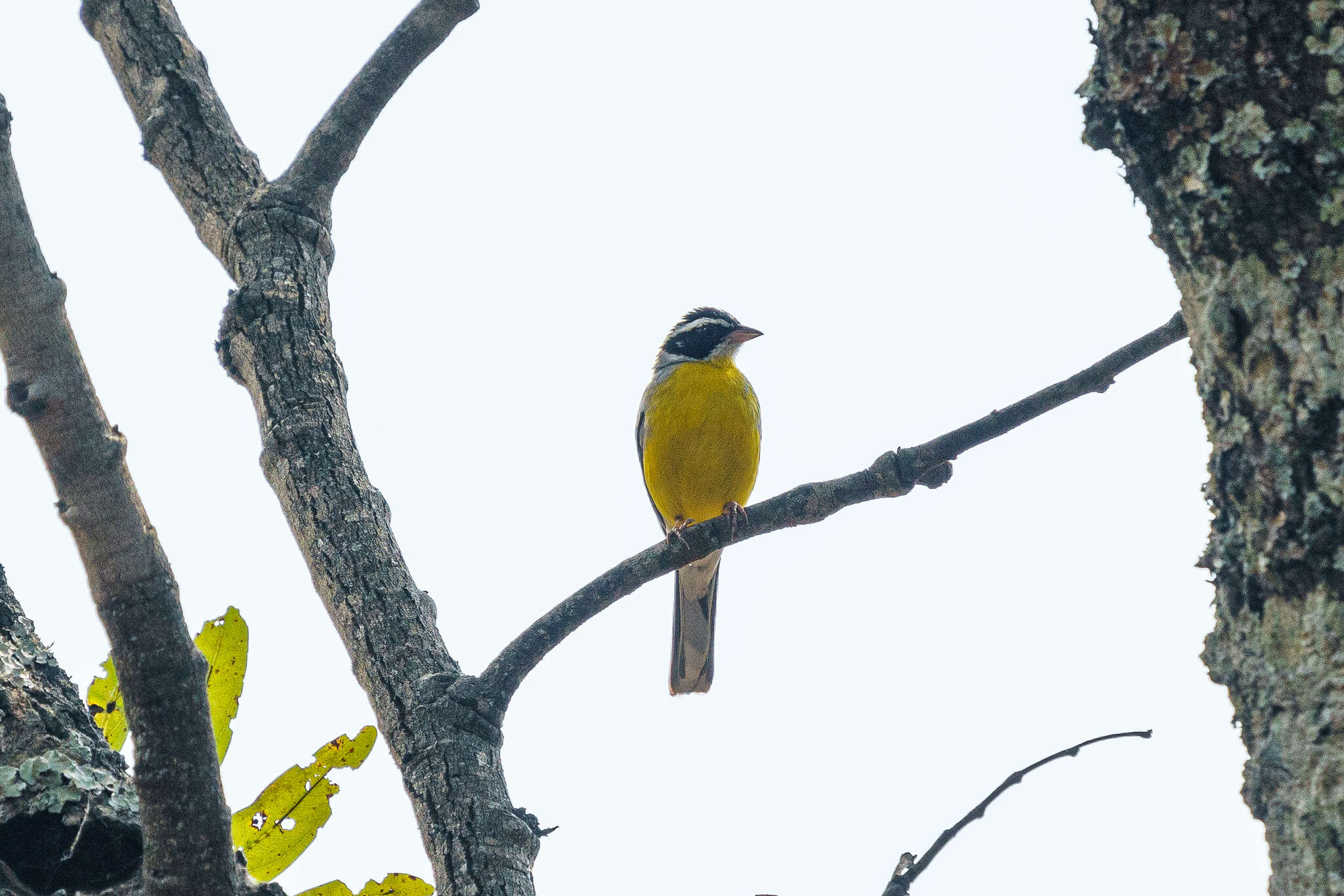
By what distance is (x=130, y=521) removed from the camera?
2.27m

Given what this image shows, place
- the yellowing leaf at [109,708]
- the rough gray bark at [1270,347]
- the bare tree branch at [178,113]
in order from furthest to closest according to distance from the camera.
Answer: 1. the bare tree branch at [178,113]
2. the yellowing leaf at [109,708]
3. the rough gray bark at [1270,347]

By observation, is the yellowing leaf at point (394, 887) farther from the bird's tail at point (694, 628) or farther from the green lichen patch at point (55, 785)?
the bird's tail at point (694, 628)

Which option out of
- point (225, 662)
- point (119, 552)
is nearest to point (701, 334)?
point (225, 662)

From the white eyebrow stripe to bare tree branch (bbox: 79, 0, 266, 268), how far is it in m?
4.87

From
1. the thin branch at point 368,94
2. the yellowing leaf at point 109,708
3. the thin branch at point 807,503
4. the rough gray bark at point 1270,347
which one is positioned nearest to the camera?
the rough gray bark at point 1270,347

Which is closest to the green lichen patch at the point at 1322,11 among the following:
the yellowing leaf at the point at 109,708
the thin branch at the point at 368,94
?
the yellowing leaf at the point at 109,708

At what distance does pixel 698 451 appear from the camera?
8195 mm

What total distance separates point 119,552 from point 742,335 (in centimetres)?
709

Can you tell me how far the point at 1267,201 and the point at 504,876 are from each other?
2.19m

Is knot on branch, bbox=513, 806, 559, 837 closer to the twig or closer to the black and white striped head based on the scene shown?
the twig

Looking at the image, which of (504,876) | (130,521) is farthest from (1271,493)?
(504,876)

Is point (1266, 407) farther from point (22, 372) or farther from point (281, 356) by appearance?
point (281, 356)

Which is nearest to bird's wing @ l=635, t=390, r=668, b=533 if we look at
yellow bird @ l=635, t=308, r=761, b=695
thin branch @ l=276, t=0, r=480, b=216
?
yellow bird @ l=635, t=308, r=761, b=695

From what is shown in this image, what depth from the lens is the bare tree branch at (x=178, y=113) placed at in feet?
15.1
